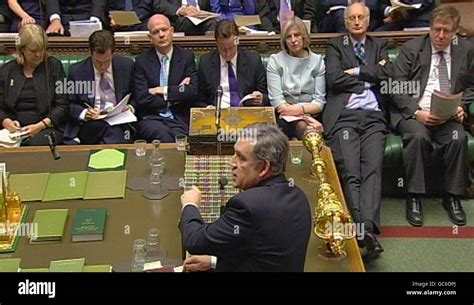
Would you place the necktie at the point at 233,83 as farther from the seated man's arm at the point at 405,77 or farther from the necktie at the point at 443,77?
the necktie at the point at 443,77

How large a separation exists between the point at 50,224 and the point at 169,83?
194 cm

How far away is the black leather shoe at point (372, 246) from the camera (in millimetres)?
3959

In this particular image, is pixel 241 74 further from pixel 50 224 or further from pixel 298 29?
pixel 50 224

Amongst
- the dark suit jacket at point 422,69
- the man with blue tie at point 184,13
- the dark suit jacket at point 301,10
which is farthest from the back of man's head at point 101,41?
the dark suit jacket at point 422,69

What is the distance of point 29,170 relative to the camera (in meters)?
3.63

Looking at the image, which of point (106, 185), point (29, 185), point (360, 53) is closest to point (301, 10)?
point (360, 53)

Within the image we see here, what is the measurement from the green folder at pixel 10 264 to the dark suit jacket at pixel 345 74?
2415 millimetres

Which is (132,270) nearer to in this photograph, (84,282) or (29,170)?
(84,282)

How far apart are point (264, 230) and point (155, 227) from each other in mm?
689

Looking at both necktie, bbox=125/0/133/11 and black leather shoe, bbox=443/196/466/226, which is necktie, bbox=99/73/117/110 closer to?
necktie, bbox=125/0/133/11

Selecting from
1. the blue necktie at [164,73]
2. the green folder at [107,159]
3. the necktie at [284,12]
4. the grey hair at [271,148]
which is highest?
the necktie at [284,12]

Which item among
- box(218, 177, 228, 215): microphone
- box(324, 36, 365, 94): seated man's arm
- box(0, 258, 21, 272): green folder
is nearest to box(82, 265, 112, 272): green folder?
box(0, 258, 21, 272): green folder

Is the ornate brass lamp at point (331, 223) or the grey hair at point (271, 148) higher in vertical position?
the grey hair at point (271, 148)

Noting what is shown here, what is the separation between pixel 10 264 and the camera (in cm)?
281
